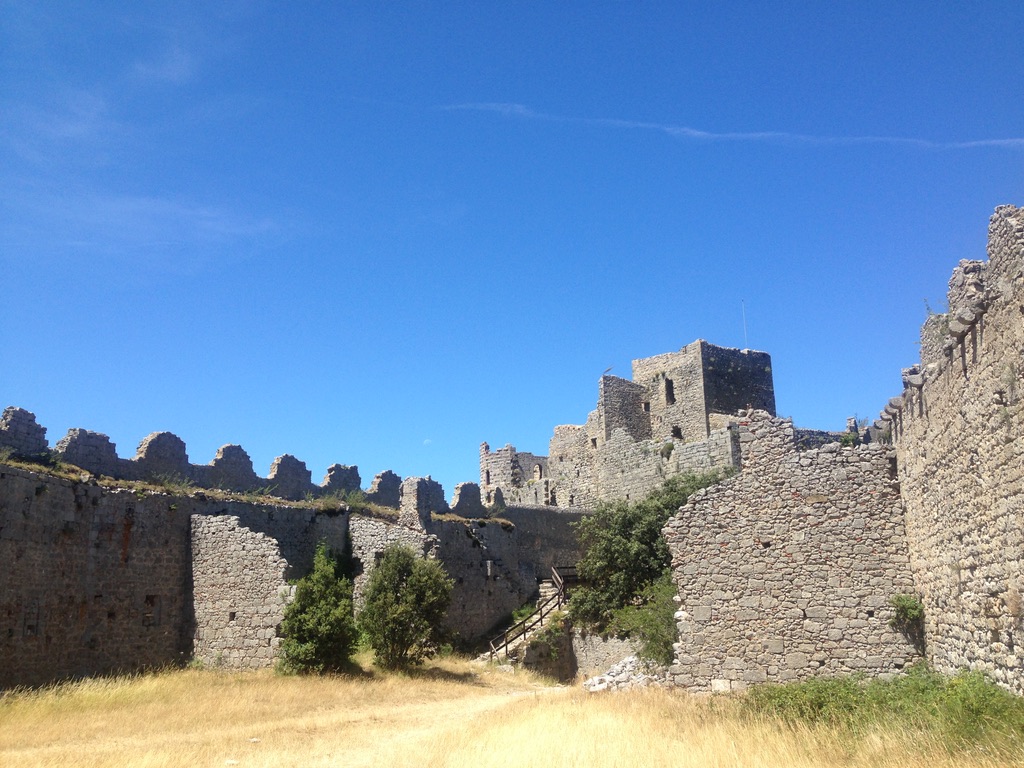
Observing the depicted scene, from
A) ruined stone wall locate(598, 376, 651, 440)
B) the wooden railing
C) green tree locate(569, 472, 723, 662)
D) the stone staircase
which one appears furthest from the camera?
ruined stone wall locate(598, 376, 651, 440)

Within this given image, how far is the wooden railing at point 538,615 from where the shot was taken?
23.8 m

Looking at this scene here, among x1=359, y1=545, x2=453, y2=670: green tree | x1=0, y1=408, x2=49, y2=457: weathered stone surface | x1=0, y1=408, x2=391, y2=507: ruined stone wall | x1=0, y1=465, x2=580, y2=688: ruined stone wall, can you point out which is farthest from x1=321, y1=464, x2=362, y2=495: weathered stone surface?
x1=0, y1=408, x2=49, y2=457: weathered stone surface

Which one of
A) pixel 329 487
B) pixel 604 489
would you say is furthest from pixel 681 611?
pixel 604 489

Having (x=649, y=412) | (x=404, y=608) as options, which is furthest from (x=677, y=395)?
(x=404, y=608)

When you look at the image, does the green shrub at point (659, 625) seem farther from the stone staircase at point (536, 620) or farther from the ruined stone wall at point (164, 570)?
the ruined stone wall at point (164, 570)

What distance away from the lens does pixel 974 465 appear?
31.6ft

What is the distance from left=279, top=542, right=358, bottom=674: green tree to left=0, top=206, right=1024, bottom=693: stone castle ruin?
0.76 meters

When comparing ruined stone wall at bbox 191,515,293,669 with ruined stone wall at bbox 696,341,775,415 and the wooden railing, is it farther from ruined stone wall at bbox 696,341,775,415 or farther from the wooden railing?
ruined stone wall at bbox 696,341,775,415

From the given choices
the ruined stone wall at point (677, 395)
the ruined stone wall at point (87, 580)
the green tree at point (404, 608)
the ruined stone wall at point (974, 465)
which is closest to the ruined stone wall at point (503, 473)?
the ruined stone wall at point (677, 395)

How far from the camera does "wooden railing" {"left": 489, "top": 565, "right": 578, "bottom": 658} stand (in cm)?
2375

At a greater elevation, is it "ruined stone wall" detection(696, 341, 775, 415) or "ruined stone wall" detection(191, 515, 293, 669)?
"ruined stone wall" detection(696, 341, 775, 415)

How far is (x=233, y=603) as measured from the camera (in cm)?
1989

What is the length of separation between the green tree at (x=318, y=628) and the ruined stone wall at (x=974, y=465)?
12.0m

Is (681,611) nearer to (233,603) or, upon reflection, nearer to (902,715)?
(902,715)
